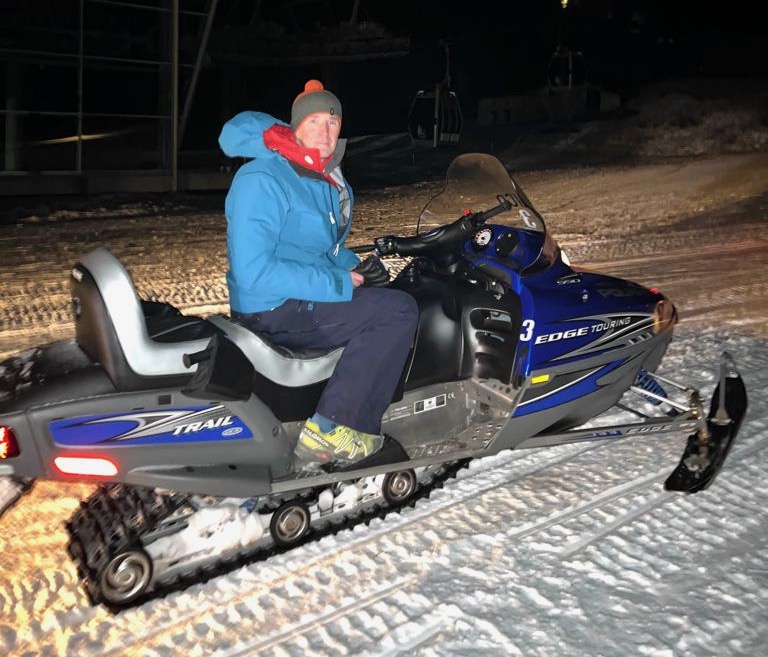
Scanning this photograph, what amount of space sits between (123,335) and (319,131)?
3.06 feet

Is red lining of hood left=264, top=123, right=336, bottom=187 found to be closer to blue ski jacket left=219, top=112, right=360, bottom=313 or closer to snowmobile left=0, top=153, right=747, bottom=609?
blue ski jacket left=219, top=112, right=360, bottom=313

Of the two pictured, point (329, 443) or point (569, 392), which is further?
point (569, 392)

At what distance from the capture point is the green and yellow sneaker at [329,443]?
9.58 feet

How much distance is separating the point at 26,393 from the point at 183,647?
87 cm

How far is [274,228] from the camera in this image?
2.71m

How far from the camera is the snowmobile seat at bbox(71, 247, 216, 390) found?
2525 mm

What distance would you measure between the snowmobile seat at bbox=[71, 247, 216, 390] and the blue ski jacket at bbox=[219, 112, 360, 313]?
247 mm

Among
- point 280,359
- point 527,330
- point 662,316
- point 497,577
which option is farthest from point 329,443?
point 662,316

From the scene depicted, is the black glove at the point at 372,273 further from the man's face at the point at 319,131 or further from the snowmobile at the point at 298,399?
the man's face at the point at 319,131

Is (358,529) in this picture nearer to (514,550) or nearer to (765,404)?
(514,550)

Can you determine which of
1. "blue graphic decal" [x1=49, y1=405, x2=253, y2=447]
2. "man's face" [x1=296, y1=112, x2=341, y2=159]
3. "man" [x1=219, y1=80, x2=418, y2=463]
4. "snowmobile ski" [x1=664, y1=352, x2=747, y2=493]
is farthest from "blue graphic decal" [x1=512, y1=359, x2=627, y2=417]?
"man's face" [x1=296, y1=112, x2=341, y2=159]

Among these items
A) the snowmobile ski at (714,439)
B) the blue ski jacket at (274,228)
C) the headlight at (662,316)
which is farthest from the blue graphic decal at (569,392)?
the blue ski jacket at (274,228)

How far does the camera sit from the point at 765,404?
4332 mm

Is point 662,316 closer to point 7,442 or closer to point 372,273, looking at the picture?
point 372,273
